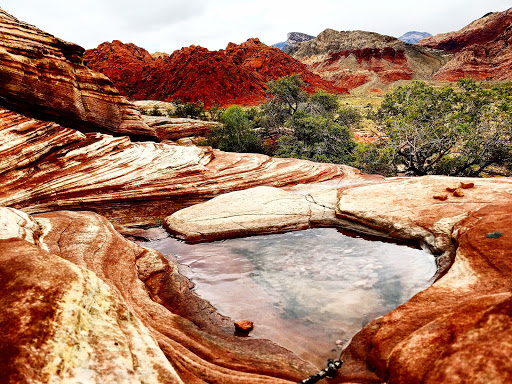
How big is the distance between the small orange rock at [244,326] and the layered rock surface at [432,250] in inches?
73.3

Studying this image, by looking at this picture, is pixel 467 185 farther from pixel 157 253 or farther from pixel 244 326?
pixel 157 253

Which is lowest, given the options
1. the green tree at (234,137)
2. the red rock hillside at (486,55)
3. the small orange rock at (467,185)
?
the small orange rock at (467,185)

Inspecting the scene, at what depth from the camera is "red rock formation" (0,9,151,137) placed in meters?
13.0

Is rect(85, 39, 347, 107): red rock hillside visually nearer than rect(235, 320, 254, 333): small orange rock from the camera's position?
No

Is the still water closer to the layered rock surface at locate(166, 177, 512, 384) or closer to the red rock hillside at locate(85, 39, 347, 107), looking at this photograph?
the layered rock surface at locate(166, 177, 512, 384)

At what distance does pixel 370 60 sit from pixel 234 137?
307 feet

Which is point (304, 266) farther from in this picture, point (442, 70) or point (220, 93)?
point (442, 70)

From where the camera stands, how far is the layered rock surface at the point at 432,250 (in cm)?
301

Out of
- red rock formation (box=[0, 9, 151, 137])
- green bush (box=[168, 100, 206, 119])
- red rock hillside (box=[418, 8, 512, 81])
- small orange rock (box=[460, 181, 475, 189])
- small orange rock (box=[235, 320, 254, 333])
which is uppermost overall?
red rock hillside (box=[418, 8, 512, 81])

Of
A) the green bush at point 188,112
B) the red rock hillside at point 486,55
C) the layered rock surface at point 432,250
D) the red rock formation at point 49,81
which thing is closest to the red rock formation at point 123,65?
the green bush at point 188,112

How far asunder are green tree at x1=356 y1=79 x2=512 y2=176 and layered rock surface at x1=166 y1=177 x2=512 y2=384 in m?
6.87

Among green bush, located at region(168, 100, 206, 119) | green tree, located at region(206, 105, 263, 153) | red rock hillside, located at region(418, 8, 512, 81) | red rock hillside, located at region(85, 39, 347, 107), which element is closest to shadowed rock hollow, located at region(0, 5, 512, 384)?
green tree, located at region(206, 105, 263, 153)

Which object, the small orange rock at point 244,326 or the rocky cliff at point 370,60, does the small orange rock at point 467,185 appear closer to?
the small orange rock at point 244,326

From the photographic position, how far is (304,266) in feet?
27.0
